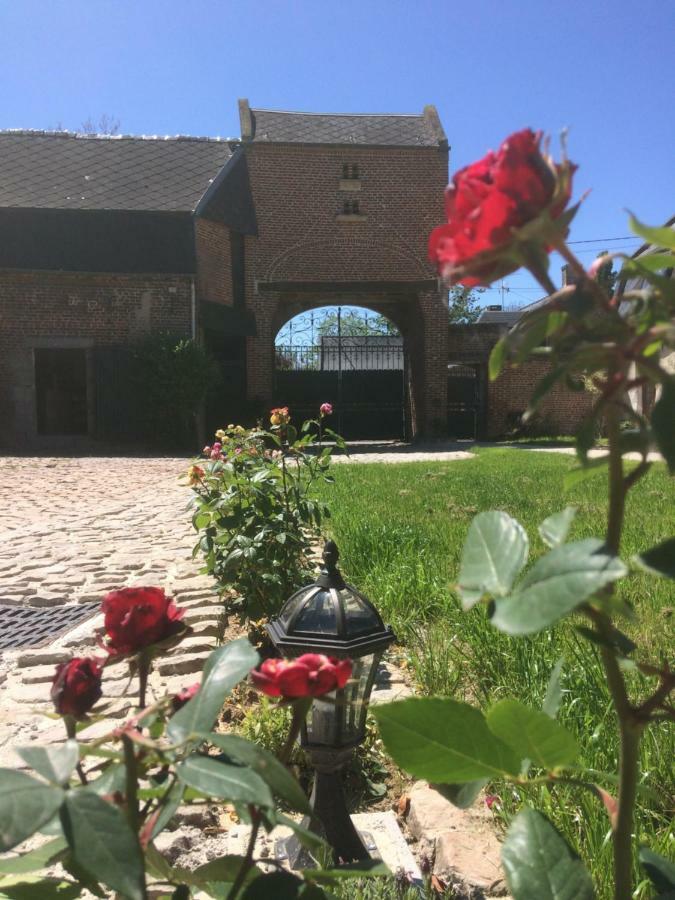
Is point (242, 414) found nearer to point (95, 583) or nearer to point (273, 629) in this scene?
point (95, 583)

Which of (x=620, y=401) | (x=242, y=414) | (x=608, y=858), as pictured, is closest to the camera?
(x=620, y=401)

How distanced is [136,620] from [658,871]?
56cm

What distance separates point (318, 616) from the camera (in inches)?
77.8

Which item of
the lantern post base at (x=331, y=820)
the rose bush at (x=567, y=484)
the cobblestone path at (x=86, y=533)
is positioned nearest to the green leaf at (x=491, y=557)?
the rose bush at (x=567, y=484)

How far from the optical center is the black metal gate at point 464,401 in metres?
21.0

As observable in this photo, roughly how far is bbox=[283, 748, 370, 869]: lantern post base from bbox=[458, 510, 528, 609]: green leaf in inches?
51.1

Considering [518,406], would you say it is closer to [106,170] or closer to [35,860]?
[106,170]

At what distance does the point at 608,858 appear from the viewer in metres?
1.49

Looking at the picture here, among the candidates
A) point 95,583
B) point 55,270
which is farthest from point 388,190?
point 95,583

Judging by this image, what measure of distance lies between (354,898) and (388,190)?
19.0 metres

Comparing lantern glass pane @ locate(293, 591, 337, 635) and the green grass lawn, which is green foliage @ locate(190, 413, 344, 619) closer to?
the green grass lawn

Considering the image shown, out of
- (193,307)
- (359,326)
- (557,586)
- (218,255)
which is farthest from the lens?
(359,326)

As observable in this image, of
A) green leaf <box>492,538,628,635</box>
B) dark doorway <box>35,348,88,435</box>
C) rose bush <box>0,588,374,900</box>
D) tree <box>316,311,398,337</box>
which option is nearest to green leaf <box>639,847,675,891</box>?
rose bush <box>0,588,374,900</box>

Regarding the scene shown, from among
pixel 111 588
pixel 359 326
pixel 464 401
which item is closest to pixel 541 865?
pixel 111 588
